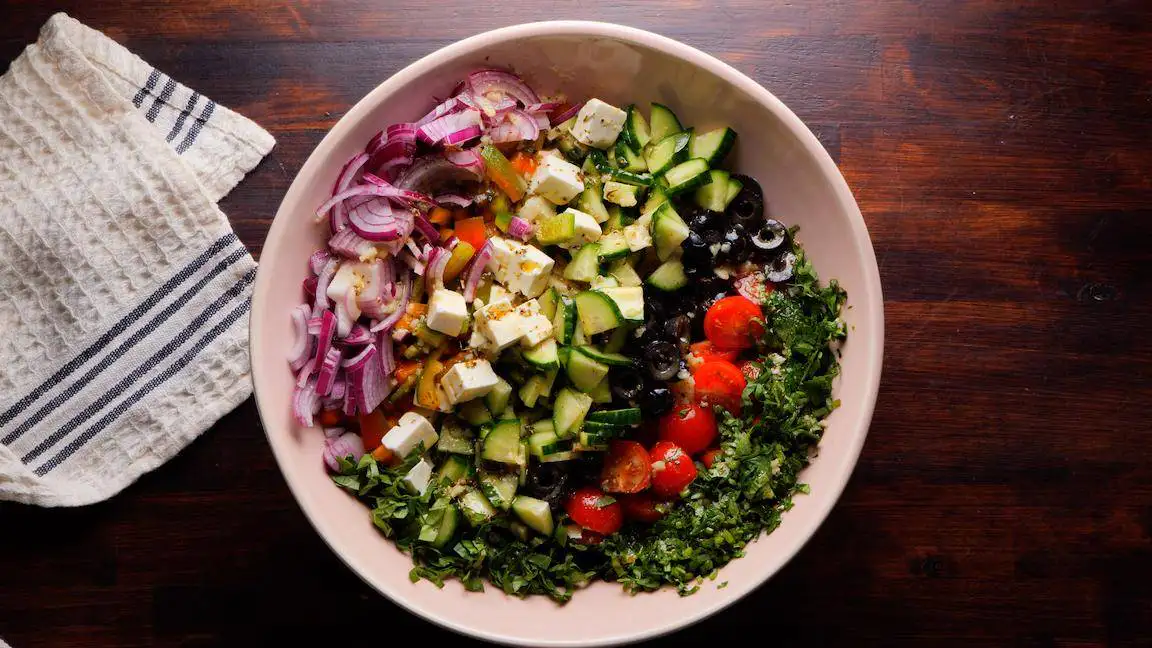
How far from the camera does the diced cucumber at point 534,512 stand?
2174 mm

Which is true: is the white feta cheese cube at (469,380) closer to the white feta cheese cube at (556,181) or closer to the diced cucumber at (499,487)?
the diced cucumber at (499,487)

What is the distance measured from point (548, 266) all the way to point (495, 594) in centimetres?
92

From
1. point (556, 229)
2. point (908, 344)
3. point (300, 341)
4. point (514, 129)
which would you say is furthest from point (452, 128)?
point (908, 344)

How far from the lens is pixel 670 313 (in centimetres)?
227

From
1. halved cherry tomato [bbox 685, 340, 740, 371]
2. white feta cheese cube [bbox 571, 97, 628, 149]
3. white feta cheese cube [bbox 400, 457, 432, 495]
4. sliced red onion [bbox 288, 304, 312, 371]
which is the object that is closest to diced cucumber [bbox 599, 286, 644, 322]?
halved cherry tomato [bbox 685, 340, 740, 371]

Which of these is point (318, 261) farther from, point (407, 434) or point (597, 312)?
point (597, 312)

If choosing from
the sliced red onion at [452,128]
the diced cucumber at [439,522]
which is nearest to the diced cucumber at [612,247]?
the sliced red onion at [452,128]

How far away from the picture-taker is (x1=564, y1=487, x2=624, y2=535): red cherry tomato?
2.24 metres

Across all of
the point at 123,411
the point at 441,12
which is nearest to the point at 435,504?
the point at 123,411

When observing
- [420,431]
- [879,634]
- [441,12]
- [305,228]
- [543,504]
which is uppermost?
[441,12]

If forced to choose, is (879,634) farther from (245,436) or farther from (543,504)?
(245,436)

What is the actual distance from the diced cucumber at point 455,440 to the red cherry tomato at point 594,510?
32 centimetres

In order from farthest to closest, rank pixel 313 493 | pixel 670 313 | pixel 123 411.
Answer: pixel 123 411 → pixel 670 313 → pixel 313 493

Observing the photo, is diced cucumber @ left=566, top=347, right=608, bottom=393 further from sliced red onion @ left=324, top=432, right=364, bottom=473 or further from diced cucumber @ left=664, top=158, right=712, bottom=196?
sliced red onion @ left=324, top=432, right=364, bottom=473
